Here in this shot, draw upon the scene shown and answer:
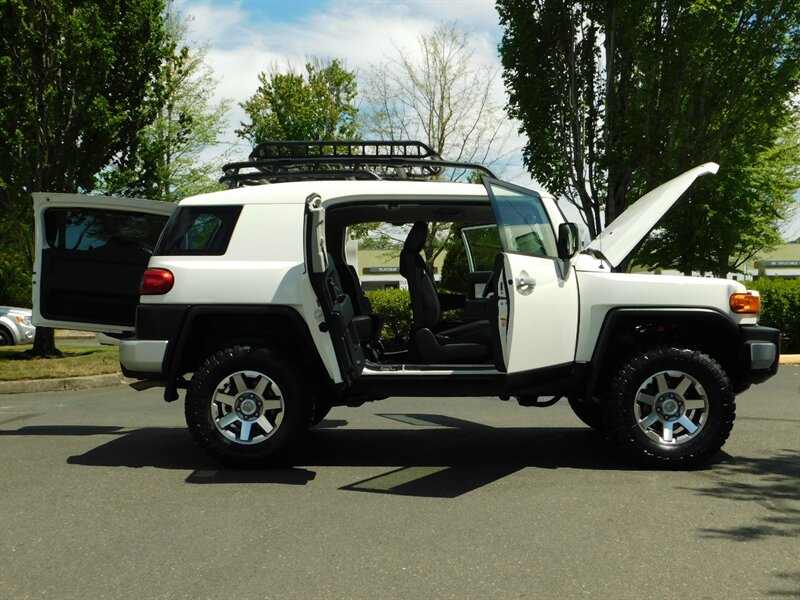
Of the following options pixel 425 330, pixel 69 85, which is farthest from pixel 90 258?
pixel 69 85

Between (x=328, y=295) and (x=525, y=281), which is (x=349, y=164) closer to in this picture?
(x=328, y=295)

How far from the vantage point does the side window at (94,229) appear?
746 centimetres

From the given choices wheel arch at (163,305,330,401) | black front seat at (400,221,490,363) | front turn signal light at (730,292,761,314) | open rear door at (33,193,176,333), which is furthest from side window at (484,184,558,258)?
open rear door at (33,193,176,333)

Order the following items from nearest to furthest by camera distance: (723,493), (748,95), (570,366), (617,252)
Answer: (723,493), (570,366), (617,252), (748,95)

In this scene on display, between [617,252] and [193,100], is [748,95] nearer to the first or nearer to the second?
[617,252]

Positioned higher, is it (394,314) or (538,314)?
(538,314)

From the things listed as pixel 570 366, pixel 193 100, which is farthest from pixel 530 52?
pixel 193 100

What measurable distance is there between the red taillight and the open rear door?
148cm

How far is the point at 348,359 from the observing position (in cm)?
596

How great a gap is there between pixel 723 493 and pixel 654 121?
40.7 feet

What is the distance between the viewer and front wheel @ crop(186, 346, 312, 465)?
19.4 feet

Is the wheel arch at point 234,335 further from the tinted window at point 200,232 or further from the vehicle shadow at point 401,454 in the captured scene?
the vehicle shadow at point 401,454

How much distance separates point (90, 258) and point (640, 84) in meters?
12.3

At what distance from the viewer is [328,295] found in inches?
232
